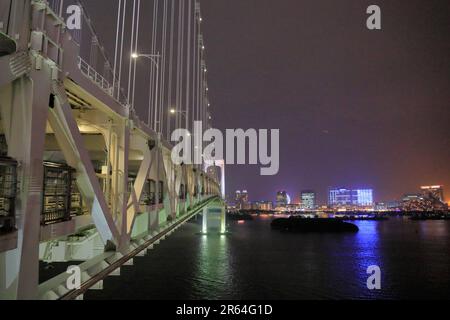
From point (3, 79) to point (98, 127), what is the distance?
13.4ft

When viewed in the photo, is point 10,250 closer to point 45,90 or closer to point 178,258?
point 45,90

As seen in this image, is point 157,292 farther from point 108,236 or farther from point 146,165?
point 108,236

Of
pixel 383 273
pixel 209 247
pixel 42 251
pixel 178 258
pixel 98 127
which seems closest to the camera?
pixel 98 127

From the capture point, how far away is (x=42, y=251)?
26.1ft

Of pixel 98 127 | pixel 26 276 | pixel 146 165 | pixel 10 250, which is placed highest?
pixel 98 127

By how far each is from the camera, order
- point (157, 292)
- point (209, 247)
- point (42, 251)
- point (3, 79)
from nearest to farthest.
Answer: point (3, 79) → point (42, 251) → point (157, 292) → point (209, 247)

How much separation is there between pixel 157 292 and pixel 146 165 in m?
19.8

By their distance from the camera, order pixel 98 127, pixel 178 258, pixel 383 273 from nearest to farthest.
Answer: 1. pixel 98 127
2. pixel 383 273
3. pixel 178 258

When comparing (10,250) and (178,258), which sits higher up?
(10,250)

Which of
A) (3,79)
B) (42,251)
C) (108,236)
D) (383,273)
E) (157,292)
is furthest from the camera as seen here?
(383,273)

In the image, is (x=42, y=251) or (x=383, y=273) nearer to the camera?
(x=42, y=251)
